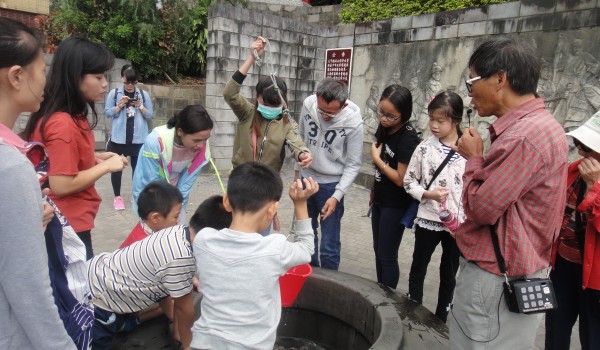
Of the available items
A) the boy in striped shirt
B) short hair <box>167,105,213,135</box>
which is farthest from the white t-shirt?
short hair <box>167,105,213,135</box>

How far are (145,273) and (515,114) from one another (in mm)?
1878

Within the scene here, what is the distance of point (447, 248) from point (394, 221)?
0.41 metres

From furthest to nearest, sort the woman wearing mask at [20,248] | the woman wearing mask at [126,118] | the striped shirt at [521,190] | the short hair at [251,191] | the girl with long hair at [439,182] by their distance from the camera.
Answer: the woman wearing mask at [126,118] → the girl with long hair at [439,182] → the short hair at [251,191] → the striped shirt at [521,190] → the woman wearing mask at [20,248]

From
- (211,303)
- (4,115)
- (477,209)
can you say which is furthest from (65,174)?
(477,209)

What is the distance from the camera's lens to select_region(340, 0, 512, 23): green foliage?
7.20 meters

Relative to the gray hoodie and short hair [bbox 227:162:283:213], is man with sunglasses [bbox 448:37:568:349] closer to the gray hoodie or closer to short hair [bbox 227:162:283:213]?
short hair [bbox 227:162:283:213]

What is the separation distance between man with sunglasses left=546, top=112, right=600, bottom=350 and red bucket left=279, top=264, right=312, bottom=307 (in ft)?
4.60

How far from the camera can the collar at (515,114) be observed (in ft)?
5.54

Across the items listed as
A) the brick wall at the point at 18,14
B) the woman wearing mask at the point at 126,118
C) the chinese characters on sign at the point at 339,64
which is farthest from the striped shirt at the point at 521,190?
the brick wall at the point at 18,14

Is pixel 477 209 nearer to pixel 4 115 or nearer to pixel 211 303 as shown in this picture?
pixel 211 303

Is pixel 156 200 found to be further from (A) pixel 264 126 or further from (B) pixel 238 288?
(B) pixel 238 288

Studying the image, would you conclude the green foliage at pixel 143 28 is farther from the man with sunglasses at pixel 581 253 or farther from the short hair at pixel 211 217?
the man with sunglasses at pixel 581 253

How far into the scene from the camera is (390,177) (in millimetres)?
3033

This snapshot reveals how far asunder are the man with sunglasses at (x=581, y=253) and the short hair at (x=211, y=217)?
1.76 metres
